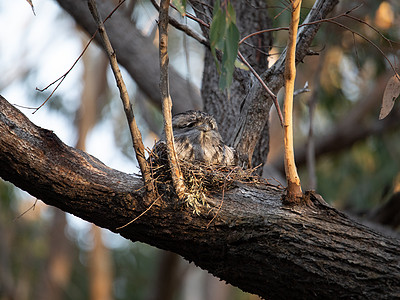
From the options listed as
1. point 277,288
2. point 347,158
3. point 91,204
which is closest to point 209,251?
point 277,288

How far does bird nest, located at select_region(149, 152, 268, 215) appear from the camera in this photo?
2.31 meters

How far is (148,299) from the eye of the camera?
6762 millimetres

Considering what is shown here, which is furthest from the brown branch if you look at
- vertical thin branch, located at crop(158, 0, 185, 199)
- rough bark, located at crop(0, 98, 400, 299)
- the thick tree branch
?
the thick tree branch

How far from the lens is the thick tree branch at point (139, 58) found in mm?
4695

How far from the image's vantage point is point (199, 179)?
2.43 m

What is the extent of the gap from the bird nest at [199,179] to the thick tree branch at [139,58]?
Answer: 229 centimetres

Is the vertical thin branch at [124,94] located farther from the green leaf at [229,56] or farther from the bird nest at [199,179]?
the green leaf at [229,56]

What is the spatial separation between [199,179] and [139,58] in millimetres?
2666

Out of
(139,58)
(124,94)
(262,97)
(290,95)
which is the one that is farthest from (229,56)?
(139,58)

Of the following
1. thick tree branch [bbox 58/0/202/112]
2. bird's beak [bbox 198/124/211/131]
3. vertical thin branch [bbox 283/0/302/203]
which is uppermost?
thick tree branch [bbox 58/0/202/112]

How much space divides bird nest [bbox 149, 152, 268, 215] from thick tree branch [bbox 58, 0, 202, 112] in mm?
2294

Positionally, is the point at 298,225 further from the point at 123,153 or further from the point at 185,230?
the point at 123,153

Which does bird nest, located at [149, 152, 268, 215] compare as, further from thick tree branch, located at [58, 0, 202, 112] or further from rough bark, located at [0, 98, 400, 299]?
thick tree branch, located at [58, 0, 202, 112]

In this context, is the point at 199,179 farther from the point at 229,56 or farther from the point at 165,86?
the point at 229,56
